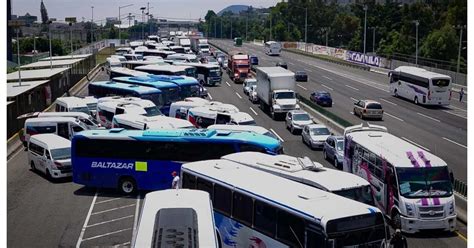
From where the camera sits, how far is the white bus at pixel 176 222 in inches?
509

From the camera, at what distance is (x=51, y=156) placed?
29.3 meters

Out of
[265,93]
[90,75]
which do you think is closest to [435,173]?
[265,93]

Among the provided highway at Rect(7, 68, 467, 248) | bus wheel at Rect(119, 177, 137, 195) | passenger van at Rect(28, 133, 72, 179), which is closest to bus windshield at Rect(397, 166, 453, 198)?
highway at Rect(7, 68, 467, 248)

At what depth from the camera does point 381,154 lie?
75.5 ft

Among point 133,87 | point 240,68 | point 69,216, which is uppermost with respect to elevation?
point 240,68

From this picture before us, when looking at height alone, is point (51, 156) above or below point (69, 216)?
above

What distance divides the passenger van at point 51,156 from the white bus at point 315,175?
1009 cm

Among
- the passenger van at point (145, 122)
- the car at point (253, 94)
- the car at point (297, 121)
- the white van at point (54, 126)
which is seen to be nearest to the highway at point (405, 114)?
the car at point (297, 121)

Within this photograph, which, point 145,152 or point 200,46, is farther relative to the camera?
point 200,46

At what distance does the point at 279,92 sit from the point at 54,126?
19321 mm

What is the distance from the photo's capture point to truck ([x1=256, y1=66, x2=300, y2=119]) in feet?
158

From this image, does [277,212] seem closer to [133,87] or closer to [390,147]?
[390,147]

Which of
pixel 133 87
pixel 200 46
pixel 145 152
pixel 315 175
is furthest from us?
pixel 200 46

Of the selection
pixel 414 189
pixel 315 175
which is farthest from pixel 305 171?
pixel 414 189
